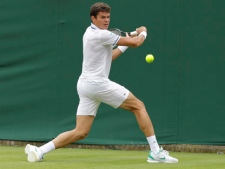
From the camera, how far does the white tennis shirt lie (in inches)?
295

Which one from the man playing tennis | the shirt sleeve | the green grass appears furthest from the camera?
the man playing tennis

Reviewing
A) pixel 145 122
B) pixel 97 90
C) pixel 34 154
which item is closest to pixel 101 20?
pixel 97 90

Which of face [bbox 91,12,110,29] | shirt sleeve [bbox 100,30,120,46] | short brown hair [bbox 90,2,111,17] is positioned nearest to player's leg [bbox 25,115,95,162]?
shirt sleeve [bbox 100,30,120,46]

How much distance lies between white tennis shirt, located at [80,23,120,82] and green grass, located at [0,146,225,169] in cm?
88

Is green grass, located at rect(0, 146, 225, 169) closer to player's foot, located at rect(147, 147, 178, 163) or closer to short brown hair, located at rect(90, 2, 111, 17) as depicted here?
player's foot, located at rect(147, 147, 178, 163)

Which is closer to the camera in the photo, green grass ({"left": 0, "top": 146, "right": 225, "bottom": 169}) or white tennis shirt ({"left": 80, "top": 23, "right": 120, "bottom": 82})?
green grass ({"left": 0, "top": 146, "right": 225, "bottom": 169})

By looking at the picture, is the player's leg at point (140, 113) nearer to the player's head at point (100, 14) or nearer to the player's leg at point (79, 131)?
the player's leg at point (79, 131)

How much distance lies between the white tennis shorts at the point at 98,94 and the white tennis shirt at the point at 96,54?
2.4 inches

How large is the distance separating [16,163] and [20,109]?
2828 mm

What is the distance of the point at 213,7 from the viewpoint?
9234 millimetres

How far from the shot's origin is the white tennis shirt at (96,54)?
749 cm

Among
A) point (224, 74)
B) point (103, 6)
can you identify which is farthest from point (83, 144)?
point (103, 6)

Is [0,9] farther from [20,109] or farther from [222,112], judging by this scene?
[222,112]

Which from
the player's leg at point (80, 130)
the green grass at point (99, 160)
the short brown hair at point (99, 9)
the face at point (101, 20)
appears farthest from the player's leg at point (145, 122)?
the short brown hair at point (99, 9)
